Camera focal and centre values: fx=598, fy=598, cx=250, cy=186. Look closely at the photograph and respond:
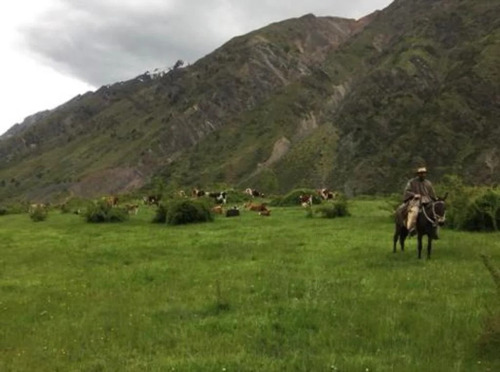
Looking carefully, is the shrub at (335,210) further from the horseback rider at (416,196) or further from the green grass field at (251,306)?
the horseback rider at (416,196)

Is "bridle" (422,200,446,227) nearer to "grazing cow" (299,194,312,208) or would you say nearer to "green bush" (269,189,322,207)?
"grazing cow" (299,194,312,208)

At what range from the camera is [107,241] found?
29891 mm

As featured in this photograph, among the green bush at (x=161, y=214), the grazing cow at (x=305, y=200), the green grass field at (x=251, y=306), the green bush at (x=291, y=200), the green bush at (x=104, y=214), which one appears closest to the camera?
the green grass field at (x=251, y=306)

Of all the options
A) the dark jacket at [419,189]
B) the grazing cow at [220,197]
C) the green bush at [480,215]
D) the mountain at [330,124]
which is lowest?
the grazing cow at [220,197]

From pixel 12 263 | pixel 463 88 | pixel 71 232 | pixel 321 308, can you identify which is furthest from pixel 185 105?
pixel 321 308

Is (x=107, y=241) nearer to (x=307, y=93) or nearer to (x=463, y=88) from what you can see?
(x=463, y=88)

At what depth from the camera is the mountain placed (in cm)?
10712

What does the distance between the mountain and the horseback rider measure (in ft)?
255

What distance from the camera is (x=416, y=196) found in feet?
67.5

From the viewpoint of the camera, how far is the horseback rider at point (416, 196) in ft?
67.5

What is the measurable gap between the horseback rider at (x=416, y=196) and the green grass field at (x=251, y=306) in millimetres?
1387

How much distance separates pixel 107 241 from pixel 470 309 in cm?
2091

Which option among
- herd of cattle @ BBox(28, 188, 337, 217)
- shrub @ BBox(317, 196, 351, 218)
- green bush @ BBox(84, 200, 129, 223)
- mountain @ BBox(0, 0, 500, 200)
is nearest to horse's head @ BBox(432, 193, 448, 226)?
shrub @ BBox(317, 196, 351, 218)

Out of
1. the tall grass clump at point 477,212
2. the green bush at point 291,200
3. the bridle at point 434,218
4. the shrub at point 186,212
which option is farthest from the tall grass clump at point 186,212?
the bridle at point 434,218
